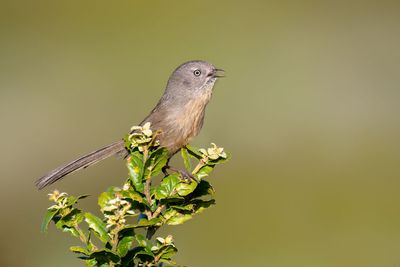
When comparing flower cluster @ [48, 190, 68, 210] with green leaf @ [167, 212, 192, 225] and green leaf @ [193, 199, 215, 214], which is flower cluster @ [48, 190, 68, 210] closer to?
green leaf @ [167, 212, 192, 225]

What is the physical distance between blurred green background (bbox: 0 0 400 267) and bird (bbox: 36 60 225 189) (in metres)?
1.82

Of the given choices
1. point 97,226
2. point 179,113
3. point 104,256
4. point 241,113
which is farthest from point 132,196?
point 241,113

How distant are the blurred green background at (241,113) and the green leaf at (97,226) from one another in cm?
356

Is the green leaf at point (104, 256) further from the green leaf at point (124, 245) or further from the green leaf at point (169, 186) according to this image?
the green leaf at point (169, 186)

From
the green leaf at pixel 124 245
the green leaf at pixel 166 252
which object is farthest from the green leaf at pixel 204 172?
the green leaf at pixel 124 245

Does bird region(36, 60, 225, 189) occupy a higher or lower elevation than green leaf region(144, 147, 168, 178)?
higher

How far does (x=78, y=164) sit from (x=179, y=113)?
774 millimetres

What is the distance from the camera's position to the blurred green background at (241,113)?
25.0 feet

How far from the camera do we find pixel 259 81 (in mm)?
12281

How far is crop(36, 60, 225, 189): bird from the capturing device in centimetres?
492

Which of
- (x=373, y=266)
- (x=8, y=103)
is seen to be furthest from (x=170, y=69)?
(x=373, y=266)

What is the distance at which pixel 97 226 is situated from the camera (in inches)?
122

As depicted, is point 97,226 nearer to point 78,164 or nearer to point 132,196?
point 132,196

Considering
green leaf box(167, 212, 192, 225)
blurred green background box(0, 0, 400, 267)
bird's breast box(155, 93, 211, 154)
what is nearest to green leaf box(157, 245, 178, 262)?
green leaf box(167, 212, 192, 225)
